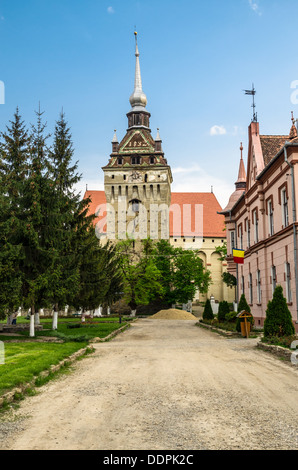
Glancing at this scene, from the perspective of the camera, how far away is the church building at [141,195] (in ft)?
224

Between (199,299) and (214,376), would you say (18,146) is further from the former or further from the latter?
Result: (199,299)

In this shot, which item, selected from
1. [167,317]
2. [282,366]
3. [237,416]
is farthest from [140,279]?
[237,416]

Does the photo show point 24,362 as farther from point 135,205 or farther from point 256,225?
point 135,205

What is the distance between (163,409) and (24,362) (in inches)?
236

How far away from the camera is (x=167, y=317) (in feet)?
175

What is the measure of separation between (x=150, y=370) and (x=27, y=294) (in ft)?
37.1

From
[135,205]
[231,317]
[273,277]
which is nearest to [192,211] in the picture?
[135,205]

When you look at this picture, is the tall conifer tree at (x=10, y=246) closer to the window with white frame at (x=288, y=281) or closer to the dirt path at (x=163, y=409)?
the dirt path at (x=163, y=409)

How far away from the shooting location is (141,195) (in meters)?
68.7

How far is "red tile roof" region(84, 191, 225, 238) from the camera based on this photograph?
7571cm

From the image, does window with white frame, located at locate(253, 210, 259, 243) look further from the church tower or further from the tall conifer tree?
the church tower

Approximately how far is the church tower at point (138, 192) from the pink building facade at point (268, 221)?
30746mm

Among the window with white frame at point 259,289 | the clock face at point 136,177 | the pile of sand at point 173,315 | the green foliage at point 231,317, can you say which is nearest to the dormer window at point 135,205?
the clock face at point 136,177

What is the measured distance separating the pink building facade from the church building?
3097 centimetres
